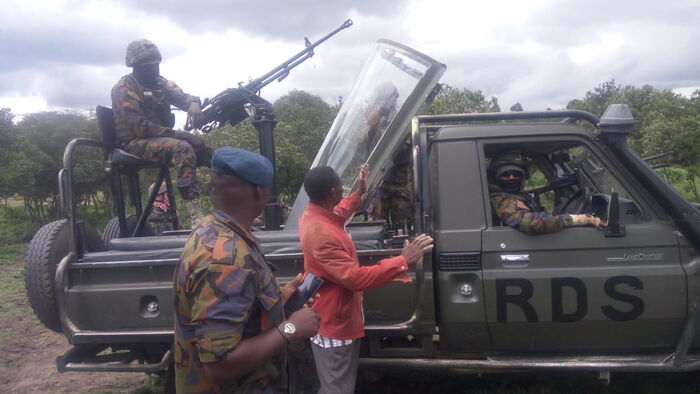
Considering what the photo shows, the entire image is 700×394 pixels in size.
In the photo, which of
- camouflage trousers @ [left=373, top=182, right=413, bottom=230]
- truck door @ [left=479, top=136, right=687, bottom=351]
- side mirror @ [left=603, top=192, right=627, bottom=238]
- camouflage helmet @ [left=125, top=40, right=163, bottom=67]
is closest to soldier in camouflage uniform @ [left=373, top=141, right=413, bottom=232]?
camouflage trousers @ [left=373, top=182, right=413, bottom=230]

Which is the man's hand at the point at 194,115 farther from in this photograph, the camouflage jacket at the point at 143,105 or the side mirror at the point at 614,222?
the side mirror at the point at 614,222

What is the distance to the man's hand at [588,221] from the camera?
355cm

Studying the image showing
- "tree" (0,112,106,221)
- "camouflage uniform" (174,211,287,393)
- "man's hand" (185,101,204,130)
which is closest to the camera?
"camouflage uniform" (174,211,287,393)

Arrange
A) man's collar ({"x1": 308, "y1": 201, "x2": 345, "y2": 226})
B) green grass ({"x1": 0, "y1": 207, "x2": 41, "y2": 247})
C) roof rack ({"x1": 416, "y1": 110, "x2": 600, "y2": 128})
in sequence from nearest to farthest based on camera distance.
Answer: man's collar ({"x1": 308, "y1": 201, "x2": 345, "y2": 226})
roof rack ({"x1": 416, "y1": 110, "x2": 600, "y2": 128})
green grass ({"x1": 0, "y1": 207, "x2": 41, "y2": 247})

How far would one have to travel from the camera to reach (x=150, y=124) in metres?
4.50

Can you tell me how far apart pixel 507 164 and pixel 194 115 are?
2.56 m

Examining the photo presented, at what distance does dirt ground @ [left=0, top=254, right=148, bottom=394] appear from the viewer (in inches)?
198

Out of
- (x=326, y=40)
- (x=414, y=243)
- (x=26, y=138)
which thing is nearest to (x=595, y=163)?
(x=414, y=243)

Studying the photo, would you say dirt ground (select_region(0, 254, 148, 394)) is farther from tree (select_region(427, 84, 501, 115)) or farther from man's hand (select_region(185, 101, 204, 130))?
tree (select_region(427, 84, 501, 115))

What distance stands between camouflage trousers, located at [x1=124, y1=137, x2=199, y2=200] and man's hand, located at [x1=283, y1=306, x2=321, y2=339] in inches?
109

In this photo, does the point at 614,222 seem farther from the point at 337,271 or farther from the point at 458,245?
the point at 337,271

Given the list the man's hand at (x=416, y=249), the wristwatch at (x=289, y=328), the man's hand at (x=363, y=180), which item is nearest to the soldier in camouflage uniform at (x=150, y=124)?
the man's hand at (x=363, y=180)

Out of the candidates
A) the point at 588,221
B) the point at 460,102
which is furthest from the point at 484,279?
the point at 460,102

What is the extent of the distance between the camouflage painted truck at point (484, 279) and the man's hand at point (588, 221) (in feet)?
0.16
